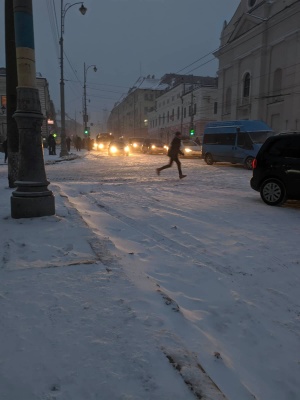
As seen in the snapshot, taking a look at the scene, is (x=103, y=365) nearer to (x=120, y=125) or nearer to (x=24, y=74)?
(x=24, y=74)

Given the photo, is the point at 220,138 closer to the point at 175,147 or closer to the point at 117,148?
the point at 175,147

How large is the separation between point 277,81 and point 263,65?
266cm

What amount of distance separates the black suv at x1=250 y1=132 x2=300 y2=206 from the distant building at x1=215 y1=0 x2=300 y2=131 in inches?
1004

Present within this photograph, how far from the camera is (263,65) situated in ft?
116

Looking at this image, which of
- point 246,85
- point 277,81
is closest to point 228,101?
point 246,85

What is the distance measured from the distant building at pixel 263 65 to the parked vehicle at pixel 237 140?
14855 mm

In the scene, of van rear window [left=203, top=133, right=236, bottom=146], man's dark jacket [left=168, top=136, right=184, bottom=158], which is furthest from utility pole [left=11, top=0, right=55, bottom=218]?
van rear window [left=203, top=133, right=236, bottom=146]

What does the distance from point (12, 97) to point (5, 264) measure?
6.03 m

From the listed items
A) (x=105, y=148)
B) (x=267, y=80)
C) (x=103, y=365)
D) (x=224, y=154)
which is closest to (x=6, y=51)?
(x=103, y=365)

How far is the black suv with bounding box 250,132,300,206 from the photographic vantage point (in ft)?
24.2

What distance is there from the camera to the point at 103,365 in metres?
2.12

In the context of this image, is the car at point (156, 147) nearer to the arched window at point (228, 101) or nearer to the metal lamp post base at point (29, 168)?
the arched window at point (228, 101)

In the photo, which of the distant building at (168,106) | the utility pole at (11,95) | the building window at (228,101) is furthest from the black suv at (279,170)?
the distant building at (168,106)

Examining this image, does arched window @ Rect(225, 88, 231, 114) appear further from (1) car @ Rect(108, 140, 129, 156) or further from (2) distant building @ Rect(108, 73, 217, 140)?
(1) car @ Rect(108, 140, 129, 156)
